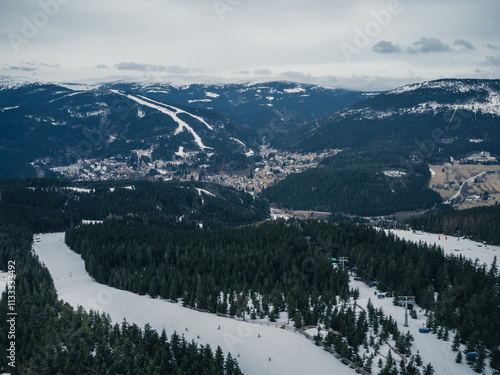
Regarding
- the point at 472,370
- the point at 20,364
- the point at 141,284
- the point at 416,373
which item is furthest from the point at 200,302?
the point at 472,370

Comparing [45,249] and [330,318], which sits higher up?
[330,318]

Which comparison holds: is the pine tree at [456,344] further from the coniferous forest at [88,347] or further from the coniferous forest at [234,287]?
the coniferous forest at [88,347]

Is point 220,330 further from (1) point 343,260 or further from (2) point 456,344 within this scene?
(1) point 343,260

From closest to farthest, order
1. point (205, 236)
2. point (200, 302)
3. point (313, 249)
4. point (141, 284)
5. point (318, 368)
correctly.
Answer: point (318, 368)
point (200, 302)
point (141, 284)
point (313, 249)
point (205, 236)

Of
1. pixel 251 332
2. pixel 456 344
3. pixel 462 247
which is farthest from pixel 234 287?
pixel 462 247

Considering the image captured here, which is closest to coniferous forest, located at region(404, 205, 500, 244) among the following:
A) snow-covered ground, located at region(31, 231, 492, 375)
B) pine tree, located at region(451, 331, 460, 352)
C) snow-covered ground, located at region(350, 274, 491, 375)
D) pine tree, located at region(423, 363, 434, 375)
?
snow-covered ground, located at region(31, 231, 492, 375)

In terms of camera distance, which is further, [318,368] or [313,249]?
[313,249]

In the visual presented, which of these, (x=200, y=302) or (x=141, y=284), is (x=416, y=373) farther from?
(x=141, y=284)
